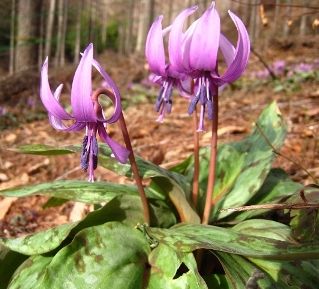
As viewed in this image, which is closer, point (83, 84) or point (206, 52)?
point (83, 84)

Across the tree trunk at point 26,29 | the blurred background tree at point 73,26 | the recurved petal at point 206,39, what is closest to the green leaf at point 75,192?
the recurved petal at point 206,39

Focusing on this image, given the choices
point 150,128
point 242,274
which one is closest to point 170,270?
point 242,274

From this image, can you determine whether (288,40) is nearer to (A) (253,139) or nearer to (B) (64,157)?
(B) (64,157)

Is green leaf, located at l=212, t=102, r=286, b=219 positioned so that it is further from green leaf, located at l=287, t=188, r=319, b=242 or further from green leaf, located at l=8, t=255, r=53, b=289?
green leaf, located at l=8, t=255, r=53, b=289

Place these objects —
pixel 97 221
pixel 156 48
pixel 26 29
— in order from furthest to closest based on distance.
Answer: pixel 26 29 < pixel 97 221 < pixel 156 48

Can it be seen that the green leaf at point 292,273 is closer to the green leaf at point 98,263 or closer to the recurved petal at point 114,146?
the green leaf at point 98,263

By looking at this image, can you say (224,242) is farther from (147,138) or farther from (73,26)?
(73,26)

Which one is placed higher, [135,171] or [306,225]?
[135,171]
